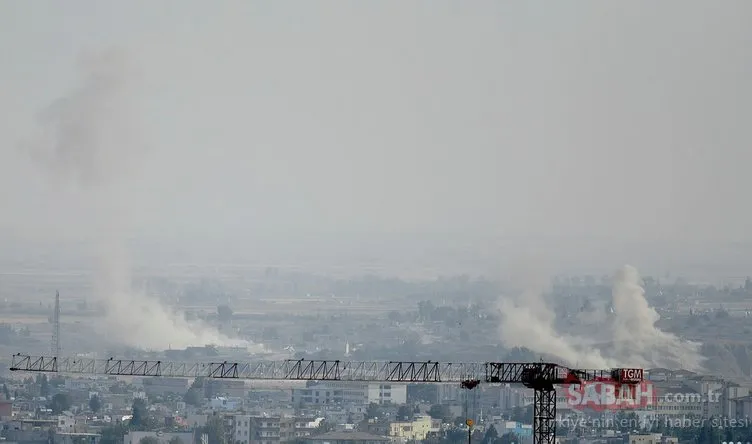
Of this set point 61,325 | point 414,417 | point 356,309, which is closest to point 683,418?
point 414,417

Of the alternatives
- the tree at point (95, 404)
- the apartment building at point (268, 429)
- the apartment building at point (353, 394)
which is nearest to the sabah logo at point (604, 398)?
the apartment building at point (268, 429)

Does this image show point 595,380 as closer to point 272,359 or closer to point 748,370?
point 748,370

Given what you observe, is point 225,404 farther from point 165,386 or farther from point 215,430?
point 215,430

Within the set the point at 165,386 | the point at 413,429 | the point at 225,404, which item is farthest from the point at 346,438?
the point at 165,386

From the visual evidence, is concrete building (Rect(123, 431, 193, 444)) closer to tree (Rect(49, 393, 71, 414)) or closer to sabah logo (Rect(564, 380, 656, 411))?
tree (Rect(49, 393, 71, 414))

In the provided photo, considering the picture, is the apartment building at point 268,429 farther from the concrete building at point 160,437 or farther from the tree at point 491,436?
the tree at point 491,436

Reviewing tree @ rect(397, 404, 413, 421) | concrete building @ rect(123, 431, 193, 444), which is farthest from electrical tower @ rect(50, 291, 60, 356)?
concrete building @ rect(123, 431, 193, 444)

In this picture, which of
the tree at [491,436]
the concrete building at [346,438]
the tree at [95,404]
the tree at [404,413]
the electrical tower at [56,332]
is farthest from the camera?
the electrical tower at [56,332]
